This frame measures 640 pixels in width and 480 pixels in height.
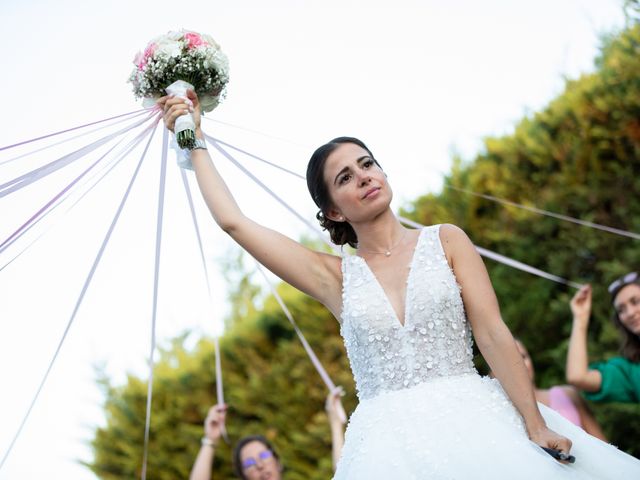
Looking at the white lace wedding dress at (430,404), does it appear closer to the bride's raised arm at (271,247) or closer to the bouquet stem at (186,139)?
the bride's raised arm at (271,247)

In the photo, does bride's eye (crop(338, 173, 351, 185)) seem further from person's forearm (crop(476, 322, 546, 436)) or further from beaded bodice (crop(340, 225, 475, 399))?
person's forearm (crop(476, 322, 546, 436))

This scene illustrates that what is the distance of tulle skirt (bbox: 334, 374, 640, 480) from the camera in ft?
7.63

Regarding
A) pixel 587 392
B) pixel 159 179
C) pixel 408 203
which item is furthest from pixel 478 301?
pixel 408 203

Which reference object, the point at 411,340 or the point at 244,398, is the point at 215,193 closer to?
the point at 411,340

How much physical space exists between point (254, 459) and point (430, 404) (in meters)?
2.78

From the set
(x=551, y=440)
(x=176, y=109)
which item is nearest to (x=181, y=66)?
(x=176, y=109)

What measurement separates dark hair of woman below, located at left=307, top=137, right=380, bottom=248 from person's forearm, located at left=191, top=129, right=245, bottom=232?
0.30 metres

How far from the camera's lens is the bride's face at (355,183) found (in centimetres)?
278

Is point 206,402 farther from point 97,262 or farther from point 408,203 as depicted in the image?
point 97,262

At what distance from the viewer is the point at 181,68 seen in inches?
125

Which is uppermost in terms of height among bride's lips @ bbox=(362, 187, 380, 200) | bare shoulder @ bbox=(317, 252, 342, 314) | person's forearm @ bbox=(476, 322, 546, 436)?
bride's lips @ bbox=(362, 187, 380, 200)

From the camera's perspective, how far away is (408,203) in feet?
22.6

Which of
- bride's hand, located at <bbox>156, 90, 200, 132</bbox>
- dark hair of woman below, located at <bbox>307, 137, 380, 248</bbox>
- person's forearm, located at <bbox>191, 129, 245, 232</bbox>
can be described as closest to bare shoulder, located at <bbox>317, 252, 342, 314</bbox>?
dark hair of woman below, located at <bbox>307, 137, 380, 248</bbox>

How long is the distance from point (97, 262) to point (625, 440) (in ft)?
12.6
